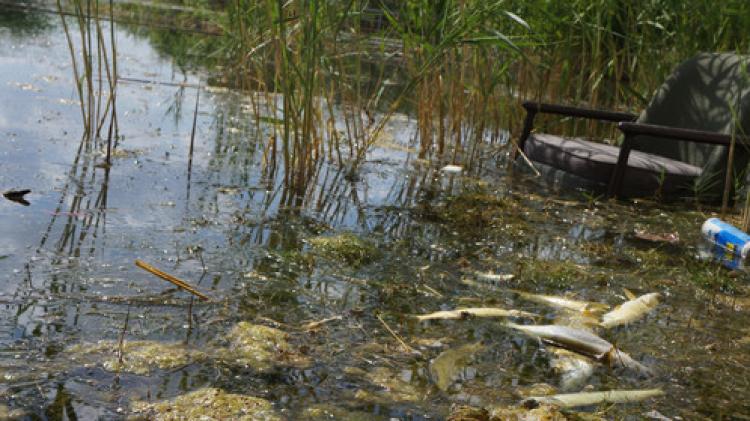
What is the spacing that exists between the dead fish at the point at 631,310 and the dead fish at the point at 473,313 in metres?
0.25

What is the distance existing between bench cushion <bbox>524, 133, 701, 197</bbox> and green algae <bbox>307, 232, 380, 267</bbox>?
173cm

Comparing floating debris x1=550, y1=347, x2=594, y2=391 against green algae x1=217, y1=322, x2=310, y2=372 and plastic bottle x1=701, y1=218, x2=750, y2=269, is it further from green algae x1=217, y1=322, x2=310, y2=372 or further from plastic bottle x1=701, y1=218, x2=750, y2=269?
plastic bottle x1=701, y1=218, x2=750, y2=269

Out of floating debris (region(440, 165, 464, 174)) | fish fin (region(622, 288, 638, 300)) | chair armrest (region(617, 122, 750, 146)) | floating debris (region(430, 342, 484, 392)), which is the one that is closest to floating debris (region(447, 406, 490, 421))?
floating debris (region(430, 342, 484, 392))

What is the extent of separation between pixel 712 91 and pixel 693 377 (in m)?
3.23

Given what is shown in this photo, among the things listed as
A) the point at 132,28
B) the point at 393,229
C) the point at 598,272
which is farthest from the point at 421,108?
the point at 132,28

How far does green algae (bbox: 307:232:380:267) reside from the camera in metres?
3.46

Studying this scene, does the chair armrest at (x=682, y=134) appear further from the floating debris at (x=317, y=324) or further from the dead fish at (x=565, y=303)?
the floating debris at (x=317, y=324)

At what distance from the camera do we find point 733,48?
6.40 metres


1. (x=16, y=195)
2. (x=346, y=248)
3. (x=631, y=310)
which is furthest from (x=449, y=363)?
(x=16, y=195)

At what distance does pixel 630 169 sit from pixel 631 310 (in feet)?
6.51

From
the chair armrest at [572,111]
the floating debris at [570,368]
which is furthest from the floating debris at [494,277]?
the chair armrest at [572,111]

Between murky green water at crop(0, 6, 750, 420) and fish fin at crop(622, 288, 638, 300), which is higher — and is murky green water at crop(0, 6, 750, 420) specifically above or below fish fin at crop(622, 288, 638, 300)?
below

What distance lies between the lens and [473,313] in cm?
293

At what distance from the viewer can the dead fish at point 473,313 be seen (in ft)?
9.49
